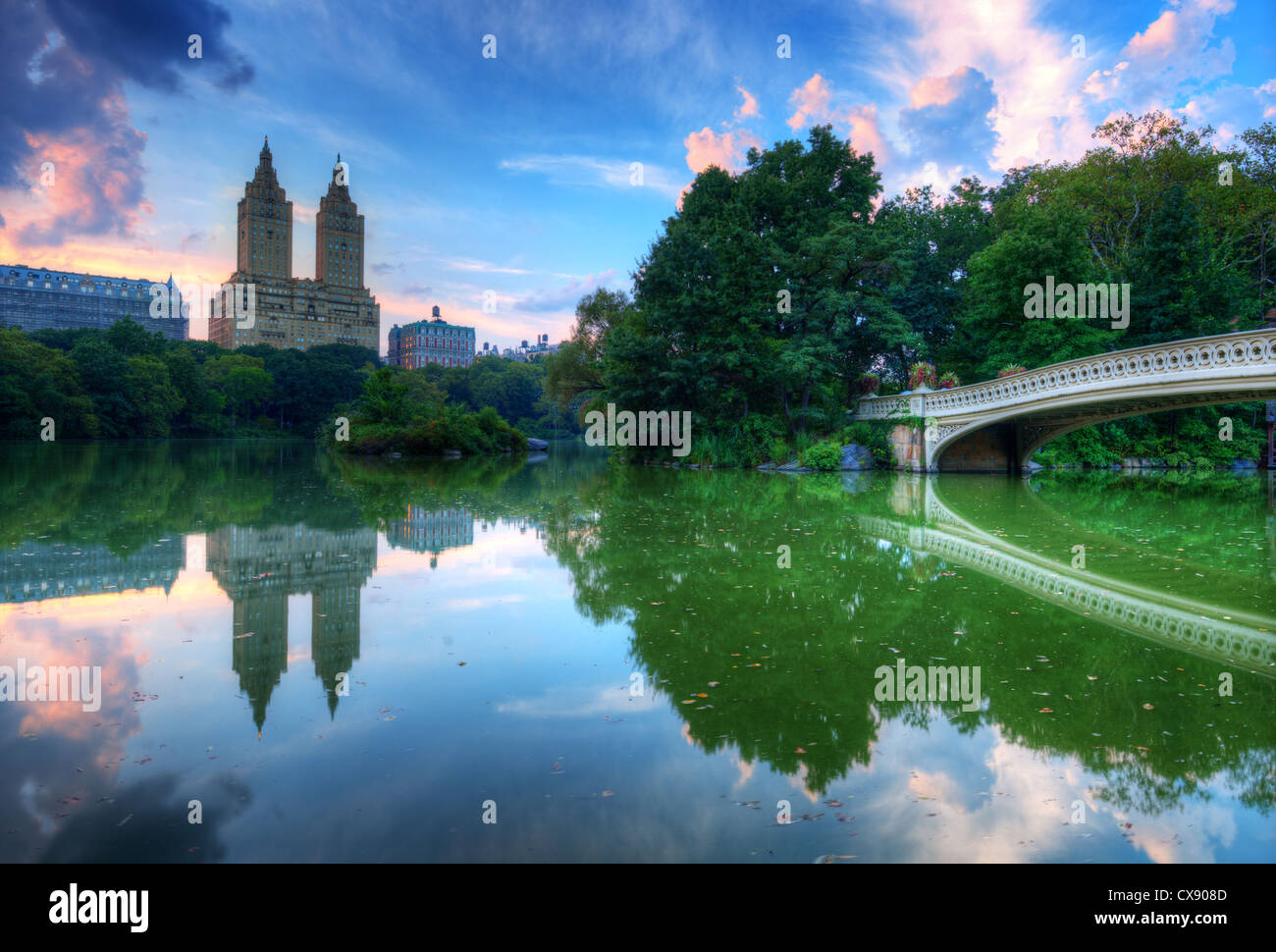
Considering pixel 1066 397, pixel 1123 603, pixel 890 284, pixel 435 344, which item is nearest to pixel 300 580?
pixel 1123 603

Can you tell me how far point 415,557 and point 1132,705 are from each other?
20.0 ft

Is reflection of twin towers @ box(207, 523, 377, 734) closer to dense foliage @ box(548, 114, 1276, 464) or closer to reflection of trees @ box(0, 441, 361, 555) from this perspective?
reflection of trees @ box(0, 441, 361, 555)

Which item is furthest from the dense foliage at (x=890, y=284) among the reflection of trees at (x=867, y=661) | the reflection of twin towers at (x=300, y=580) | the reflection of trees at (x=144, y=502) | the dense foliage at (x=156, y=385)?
the dense foliage at (x=156, y=385)

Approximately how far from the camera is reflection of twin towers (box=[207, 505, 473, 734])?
420cm

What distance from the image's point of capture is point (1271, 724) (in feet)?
11.6

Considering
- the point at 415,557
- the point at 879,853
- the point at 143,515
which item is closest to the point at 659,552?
the point at 415,557

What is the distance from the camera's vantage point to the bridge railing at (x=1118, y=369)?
14.6 meters

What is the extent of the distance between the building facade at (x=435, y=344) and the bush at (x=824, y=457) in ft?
352

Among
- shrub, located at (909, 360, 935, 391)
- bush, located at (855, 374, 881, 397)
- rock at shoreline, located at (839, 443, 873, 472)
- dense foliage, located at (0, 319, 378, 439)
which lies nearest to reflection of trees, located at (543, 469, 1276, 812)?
rock at shoreline, located at (839, 443, 873, 472)

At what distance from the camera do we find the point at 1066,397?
18.7m

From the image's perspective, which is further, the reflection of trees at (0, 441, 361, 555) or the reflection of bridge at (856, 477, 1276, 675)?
the reflection of trees at (0, 441, 361, 555)

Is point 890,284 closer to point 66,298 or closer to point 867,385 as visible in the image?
point 867,385

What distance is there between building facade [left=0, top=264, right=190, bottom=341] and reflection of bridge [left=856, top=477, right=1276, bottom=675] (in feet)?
355
